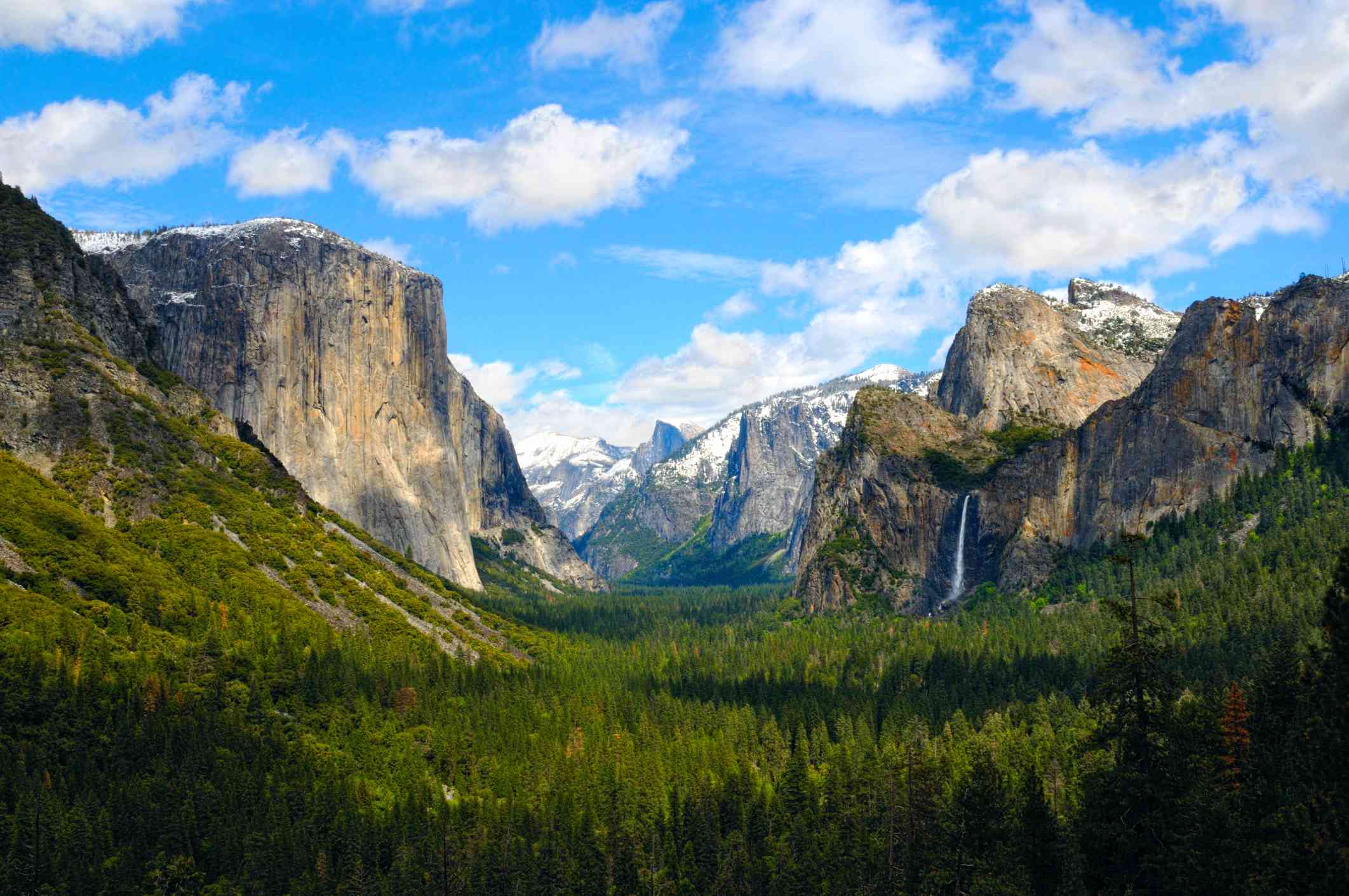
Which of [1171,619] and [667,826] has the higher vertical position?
[1171,619]

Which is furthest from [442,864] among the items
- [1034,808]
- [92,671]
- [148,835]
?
[1034,808]

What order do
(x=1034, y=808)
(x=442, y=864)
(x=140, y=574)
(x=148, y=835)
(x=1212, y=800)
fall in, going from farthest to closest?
(x=140, y=574), (x=442, y=864), (x=148, y=835), (x=1034, y=808), (x=1212, y=800)

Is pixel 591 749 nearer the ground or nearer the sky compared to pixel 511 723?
nearer the ground

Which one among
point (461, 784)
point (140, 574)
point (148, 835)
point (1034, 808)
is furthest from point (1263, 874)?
point (140, 574)

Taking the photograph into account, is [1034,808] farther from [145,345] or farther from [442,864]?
[145,345]

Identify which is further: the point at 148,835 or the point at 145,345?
the point at 145,345

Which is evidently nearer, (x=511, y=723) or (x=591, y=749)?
(x=591, y=749)

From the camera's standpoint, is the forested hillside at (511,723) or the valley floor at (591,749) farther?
the forested hillside at (511,723)

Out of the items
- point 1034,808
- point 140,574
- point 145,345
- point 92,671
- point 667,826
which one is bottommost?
point 667,826

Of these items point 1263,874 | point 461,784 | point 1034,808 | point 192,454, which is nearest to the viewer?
point 1263,874

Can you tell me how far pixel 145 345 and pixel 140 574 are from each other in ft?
246

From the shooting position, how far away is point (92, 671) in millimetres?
98000

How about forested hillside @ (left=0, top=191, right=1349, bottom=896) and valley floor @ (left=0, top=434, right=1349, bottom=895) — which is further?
forested hillside @ (left=0, top=191, right=1349, bottom=896)

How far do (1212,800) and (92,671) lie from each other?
3553 inches
